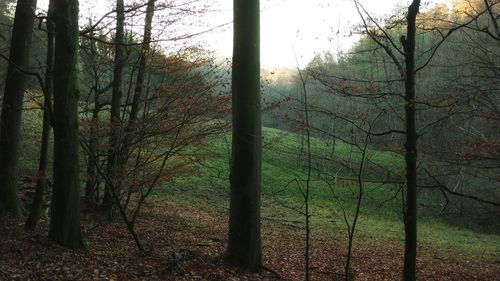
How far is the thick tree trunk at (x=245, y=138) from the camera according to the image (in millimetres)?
5996

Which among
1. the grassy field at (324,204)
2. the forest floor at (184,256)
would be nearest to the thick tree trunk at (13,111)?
the forest floor at (184,256)

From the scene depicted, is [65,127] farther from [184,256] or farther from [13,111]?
[13,111]

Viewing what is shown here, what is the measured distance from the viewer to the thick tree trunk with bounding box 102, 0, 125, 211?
9272 mm

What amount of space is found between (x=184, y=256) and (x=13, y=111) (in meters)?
4.79

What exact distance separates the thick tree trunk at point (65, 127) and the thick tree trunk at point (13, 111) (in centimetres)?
309

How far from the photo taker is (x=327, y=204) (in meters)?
24.8

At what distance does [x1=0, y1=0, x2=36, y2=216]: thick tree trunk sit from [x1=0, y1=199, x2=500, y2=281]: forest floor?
69cm

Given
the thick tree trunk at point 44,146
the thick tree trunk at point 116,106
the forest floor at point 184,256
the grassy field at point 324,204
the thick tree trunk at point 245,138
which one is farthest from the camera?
the grassy field at point 324,204

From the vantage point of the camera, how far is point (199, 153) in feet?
41.4

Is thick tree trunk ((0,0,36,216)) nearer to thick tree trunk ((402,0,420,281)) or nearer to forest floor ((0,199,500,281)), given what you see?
forest floor ((0,199,500,281))

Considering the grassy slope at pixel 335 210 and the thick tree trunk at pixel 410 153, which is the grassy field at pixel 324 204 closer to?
the grassy slope at pixel 335 210

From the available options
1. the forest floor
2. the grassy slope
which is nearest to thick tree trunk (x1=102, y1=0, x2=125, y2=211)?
the forest floor

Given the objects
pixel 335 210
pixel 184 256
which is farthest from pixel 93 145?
pixel 335 210

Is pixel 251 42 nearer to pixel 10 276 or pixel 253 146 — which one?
pixel 253 146
